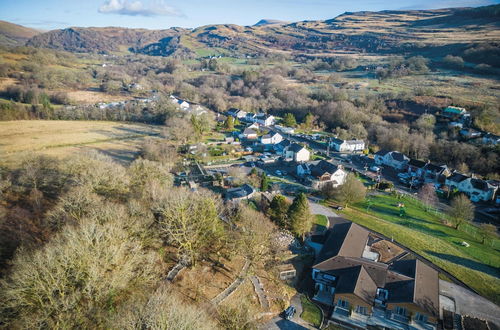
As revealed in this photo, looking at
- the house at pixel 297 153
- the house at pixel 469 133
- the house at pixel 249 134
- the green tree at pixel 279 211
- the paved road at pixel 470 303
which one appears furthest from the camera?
the house at pixel 249 134

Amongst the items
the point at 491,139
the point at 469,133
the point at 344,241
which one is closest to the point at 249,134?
the point at 344,241

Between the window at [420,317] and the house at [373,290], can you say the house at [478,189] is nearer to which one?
the house at [373,290]

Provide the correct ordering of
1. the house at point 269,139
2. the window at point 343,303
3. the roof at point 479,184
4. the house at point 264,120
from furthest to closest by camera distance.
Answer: the house at point 264,120, the house at point 269,139, the roof at point 479,184, the window at point 343,303

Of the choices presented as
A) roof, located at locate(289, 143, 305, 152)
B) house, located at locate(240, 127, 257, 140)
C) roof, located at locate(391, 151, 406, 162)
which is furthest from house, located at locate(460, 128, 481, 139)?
house, located at locate(240, 127, 257, 140)

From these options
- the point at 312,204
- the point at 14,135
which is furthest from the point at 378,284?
the point at 14,135

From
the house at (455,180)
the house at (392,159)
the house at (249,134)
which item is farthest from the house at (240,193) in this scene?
the house at (455,180)
